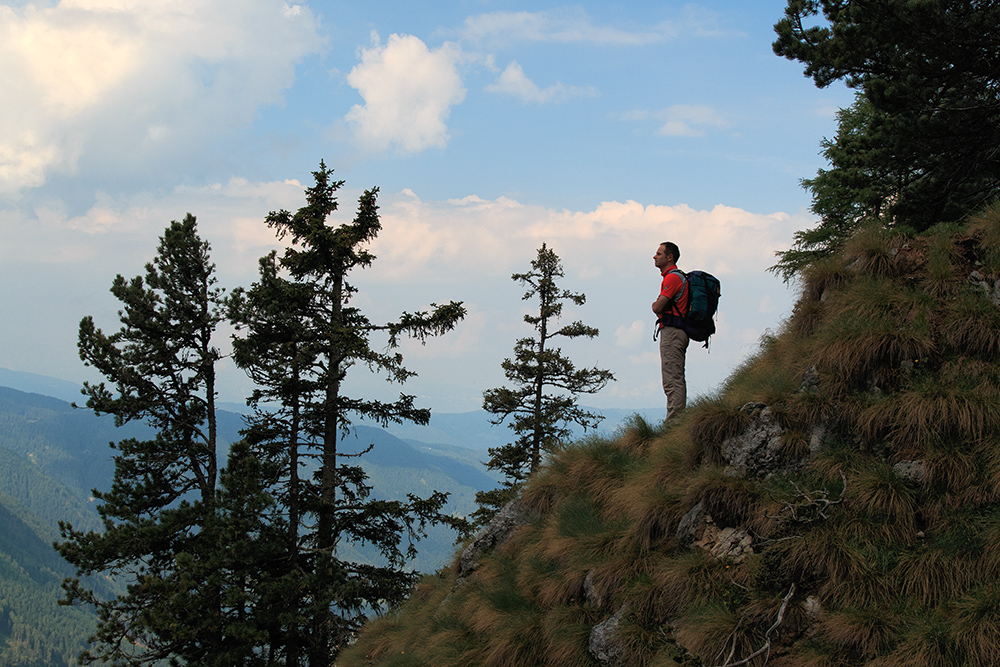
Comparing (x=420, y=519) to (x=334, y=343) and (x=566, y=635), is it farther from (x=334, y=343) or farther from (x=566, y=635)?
(x=566, y=635)

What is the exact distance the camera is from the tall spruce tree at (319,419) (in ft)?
53.7

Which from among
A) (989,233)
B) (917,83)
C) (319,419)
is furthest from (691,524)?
(319,419)

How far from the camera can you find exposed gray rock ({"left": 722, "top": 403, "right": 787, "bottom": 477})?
6.77 meters

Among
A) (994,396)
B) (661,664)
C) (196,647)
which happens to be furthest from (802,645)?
(196,647)

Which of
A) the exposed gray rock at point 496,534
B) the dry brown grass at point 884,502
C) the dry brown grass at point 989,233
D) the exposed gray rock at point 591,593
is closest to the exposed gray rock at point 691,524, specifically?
the exposed gray rock at point 591,593

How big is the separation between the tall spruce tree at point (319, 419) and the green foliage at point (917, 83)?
36.0ft

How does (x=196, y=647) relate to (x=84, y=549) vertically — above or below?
below

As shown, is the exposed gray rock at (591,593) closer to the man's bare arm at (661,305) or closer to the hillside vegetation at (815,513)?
the hillside vegetation at (815,513)

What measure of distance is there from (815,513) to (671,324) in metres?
3.66

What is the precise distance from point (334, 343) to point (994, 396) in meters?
14.0

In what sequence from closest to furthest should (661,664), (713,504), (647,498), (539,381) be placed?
(661,664) < (713,504) < (647,498) < (539,381)

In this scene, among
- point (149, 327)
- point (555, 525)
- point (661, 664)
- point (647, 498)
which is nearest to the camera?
point (661, 664)

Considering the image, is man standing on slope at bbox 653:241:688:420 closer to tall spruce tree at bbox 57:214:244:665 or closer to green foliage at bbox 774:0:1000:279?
green foliage at bbox 774:0:1000:279

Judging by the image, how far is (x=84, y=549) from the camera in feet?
53.4
